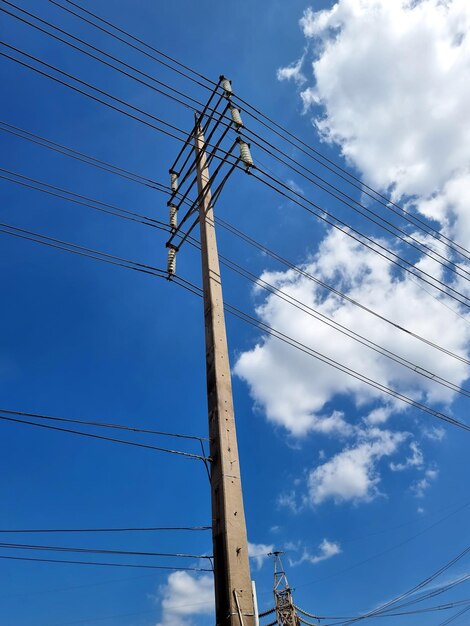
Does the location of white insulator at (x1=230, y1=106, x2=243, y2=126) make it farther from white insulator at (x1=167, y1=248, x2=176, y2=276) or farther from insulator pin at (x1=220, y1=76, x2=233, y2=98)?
white insulator at (x1=167, y1=248, x2=176, y2=276)

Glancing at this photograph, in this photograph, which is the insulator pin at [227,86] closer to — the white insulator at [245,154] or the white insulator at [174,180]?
the white insulator at [245,154]

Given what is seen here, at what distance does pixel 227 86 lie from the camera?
9.81m

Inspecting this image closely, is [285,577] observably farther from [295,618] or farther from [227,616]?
[227,616]

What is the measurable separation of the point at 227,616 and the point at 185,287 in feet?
20.4

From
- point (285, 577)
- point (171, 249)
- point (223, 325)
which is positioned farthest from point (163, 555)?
point (285, 577)

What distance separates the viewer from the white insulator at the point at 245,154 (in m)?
8.59

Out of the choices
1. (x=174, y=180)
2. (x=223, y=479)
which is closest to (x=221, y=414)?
(x=223, y=479)

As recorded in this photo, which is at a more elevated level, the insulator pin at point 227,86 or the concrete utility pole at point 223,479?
the insulator pin at point 227,86

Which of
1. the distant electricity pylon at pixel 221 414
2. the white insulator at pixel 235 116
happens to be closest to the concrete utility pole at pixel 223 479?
the distant electricity pylon at pixel 221 414

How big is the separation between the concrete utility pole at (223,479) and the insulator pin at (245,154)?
1.87m

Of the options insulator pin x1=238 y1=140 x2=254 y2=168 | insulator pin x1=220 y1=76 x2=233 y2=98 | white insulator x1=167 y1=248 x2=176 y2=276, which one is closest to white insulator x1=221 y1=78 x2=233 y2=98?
insulator pin x1=220 y1=76 x2=233 y2=98

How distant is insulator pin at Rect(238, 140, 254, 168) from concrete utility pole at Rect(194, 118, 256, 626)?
6.13 feet

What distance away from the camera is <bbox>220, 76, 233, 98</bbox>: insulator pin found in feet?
31.9

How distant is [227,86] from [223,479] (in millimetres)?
8144
